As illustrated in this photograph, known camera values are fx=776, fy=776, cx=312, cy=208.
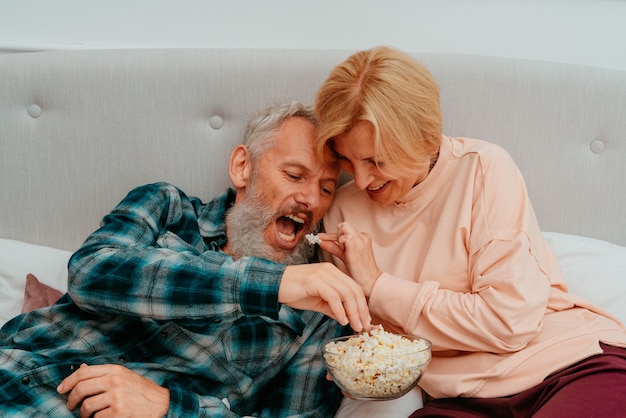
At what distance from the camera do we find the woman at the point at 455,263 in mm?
1550

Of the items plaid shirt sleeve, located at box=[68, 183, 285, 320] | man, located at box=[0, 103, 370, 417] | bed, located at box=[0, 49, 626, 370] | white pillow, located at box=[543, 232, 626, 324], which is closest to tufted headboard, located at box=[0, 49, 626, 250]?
bed, located at box=[0, 49, 626, 370]

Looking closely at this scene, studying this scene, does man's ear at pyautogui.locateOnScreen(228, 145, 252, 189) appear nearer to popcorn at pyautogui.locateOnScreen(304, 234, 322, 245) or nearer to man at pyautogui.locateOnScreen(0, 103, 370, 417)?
man at pyautogui.locateOnScreen(0, 103, 370, 417)

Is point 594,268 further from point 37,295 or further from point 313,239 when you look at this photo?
point 37,295

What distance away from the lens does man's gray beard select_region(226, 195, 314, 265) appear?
1858 millimetres

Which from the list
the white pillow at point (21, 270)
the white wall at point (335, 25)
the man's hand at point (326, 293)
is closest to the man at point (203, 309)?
the man's hand at point (326, 293)

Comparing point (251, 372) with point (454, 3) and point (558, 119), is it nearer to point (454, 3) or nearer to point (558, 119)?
point (558, 119)

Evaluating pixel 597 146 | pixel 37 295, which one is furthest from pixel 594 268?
pixel 37 295

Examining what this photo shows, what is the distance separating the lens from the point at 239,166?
1978 mm

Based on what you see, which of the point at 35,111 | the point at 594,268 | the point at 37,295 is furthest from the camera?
the point at 35,111

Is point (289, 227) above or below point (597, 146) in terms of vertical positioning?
below

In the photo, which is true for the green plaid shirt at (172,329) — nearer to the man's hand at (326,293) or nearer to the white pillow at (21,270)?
the man's hand at (326,293)

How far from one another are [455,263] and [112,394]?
0.76 m

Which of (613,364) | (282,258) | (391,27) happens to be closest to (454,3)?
(391,27)

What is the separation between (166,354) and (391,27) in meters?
1.16
